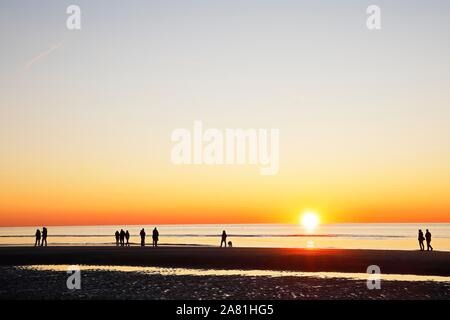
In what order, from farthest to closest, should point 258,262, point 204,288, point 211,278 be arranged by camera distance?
point 258,262 < point 211,278 < point 204,288

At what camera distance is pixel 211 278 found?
98.8 ft

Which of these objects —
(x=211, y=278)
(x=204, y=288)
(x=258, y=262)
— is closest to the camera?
(x=204, y=288)

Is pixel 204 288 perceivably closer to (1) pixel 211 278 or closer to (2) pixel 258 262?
(1) pixel 211 278

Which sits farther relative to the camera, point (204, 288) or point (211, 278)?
point (211, 278)

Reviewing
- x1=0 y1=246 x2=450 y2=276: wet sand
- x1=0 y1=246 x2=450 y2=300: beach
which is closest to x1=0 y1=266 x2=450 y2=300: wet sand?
x1=0 y1=246 x2=450 y2=300: beach

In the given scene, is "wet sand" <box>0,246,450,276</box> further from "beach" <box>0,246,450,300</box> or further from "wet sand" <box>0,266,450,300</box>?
"wet sand" <box>0,266,450,300</box>

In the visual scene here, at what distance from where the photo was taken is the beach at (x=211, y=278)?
77.9 ft

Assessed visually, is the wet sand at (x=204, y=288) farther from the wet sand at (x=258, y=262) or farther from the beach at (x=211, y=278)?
the wet sand at (x=258, y=262)

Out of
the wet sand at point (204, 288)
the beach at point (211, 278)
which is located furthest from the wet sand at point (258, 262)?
the wet sand at point (204, 288)

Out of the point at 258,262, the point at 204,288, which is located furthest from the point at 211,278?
the point at 258,262

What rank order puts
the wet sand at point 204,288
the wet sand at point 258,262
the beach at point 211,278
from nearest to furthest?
the wet sand at point 204,288 < the beach at point 211,278 < the wet sand at point 258,262
